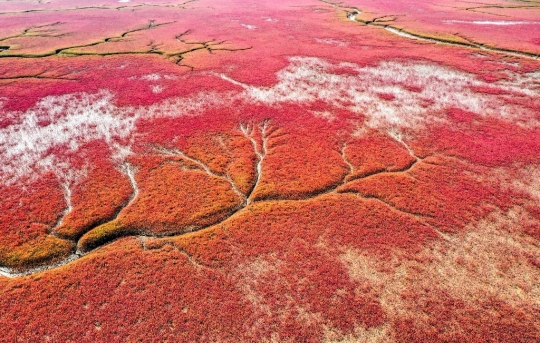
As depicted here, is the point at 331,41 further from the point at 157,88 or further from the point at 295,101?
the point at 157,88

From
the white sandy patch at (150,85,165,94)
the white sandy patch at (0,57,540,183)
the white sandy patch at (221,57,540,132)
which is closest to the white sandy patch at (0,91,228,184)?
the white sandy patch at (0,57,540,183)

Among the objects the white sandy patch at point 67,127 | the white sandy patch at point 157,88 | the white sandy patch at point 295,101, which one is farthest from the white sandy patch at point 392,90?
the white sandy patch at point 67,127

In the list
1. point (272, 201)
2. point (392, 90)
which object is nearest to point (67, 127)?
point (272, 201)

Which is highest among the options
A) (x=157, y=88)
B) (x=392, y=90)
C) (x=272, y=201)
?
(x=157, y=88)

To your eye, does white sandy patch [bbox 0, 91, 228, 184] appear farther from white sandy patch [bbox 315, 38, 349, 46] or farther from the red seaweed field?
white sandy patch [bbox 315, 38, 349, 46]

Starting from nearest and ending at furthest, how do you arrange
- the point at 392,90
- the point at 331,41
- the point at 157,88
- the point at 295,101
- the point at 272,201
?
1. the point at 272,201
2. the point at 295,101
3. the point at 392,90
4. the point at 157,88
5. the point at 331,41

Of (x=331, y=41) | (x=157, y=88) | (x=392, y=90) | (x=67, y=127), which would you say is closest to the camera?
(x=67, y=127)

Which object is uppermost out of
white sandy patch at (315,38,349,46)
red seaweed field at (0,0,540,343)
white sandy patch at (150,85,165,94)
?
white sandy patch at (315,38,349,46)

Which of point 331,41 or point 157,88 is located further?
point 331,41

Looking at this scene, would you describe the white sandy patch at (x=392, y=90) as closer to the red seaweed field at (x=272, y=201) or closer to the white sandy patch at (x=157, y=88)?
the red seaweed field at (x=272, y=201)
